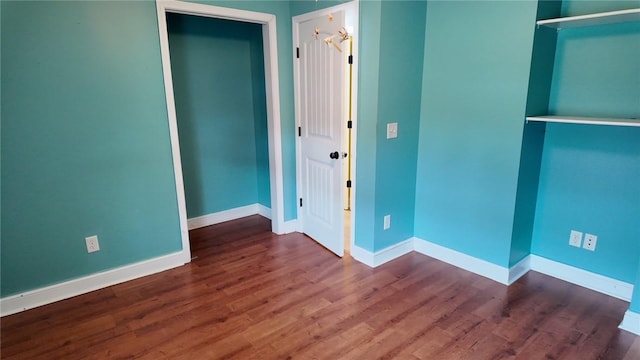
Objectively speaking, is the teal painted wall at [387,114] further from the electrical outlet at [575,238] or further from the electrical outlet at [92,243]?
the electrical outlet at [92,243]

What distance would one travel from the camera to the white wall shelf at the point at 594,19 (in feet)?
6.89

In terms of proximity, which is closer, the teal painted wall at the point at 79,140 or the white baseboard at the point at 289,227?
the teal painted wall at the point at 79,140

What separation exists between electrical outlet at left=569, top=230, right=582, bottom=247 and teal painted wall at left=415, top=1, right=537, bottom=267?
0.48 metres

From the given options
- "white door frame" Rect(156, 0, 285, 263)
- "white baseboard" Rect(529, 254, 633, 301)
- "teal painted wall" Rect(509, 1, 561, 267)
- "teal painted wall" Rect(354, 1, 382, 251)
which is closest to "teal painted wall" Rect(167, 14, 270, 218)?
"white door frame" Rect(156, 0, 285, 263)

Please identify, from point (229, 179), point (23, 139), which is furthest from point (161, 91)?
point (229, 179)

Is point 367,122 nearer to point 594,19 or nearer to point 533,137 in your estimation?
point 533,137

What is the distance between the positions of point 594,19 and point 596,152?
0.89m

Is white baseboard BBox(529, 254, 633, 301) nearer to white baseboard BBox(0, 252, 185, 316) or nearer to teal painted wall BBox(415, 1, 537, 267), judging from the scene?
teal painted wall BBox(415, 1, 537, 267)

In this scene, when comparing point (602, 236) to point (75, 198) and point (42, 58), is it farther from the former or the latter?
point (42, 58)

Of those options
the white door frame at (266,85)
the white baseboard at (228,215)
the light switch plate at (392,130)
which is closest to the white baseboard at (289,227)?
the white door frame at (266,85)

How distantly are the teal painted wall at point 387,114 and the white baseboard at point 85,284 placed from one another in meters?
1.67

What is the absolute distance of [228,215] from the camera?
4.26 m

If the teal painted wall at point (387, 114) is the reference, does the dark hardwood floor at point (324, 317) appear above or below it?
below

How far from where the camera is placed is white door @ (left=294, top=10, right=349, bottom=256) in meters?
3.03
